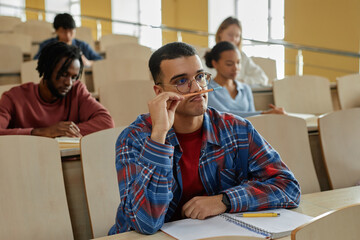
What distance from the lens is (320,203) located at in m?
1.51

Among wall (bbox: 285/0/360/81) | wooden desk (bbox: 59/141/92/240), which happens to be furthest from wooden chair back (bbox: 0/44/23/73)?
wall (bbox: 285/0/360/81)

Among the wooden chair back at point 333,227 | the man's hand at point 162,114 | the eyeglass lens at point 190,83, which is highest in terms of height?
the eyeglass lens at point 190,83

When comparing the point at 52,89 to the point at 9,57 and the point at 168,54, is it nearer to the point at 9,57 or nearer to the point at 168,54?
the point at 168,54

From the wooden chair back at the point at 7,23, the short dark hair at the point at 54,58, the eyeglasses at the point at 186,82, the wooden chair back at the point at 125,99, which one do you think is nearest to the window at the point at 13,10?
the wooden chair back at the point at 7,23

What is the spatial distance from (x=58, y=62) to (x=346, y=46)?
499 cm

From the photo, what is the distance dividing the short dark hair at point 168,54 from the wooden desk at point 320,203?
489 mm

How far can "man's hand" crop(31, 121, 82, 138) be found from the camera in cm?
237

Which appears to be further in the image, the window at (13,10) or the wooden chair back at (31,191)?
the window at (13,10)

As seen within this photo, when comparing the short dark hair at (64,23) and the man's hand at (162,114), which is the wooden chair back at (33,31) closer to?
the short dark hair at (64,23)

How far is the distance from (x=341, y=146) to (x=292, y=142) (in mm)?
284

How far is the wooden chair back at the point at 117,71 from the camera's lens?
3801 mm

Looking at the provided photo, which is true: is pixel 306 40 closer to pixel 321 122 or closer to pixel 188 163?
pixel 321 122

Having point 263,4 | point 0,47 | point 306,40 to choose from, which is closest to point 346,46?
point 306,40

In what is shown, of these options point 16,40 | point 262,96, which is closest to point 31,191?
point 262,96
